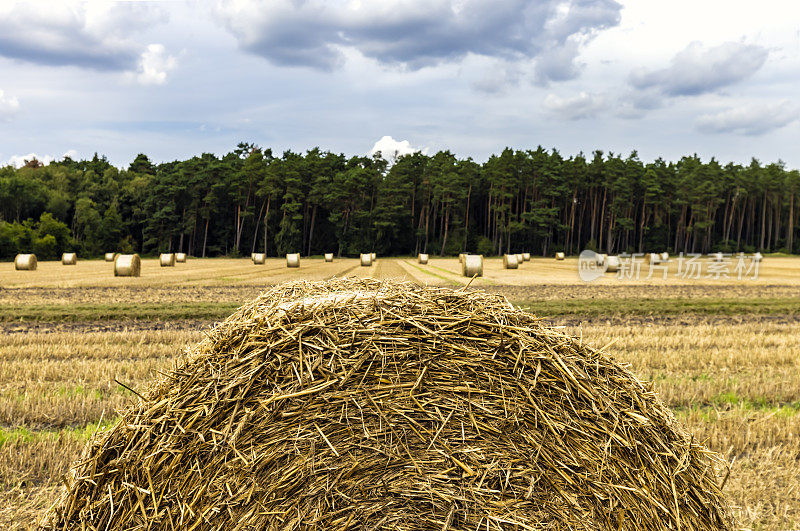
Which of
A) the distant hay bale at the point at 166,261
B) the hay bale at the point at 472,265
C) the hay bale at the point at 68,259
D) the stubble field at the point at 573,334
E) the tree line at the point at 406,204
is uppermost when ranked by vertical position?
the tree line at the point at 406,204

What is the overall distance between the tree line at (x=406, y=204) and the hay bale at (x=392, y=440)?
67726mm

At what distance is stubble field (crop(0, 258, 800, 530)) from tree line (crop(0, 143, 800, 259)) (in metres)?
54.8

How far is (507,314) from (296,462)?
4.45ft

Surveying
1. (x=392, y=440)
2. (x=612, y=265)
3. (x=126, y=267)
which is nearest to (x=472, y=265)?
(x=612, y=265)

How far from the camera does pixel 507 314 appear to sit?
2.83m

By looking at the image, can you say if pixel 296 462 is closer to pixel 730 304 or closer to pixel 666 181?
pixel 730 304

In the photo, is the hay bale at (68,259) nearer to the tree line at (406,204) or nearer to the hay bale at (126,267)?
the hay bale at (126,267)

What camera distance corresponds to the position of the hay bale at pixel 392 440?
8.48 feet

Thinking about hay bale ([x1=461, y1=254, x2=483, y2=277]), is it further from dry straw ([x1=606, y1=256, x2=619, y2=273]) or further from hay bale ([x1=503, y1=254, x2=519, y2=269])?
dry straw ([x1=606, y1=256, x2=619, y2=273])

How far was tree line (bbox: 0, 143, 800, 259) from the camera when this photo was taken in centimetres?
7225

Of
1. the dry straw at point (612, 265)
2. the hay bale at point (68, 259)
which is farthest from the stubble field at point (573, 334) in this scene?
the hay bale at point (68, 259)

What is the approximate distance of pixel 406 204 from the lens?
255ft

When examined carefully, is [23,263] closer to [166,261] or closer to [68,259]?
[68,259]

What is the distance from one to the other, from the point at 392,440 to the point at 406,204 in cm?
7568
